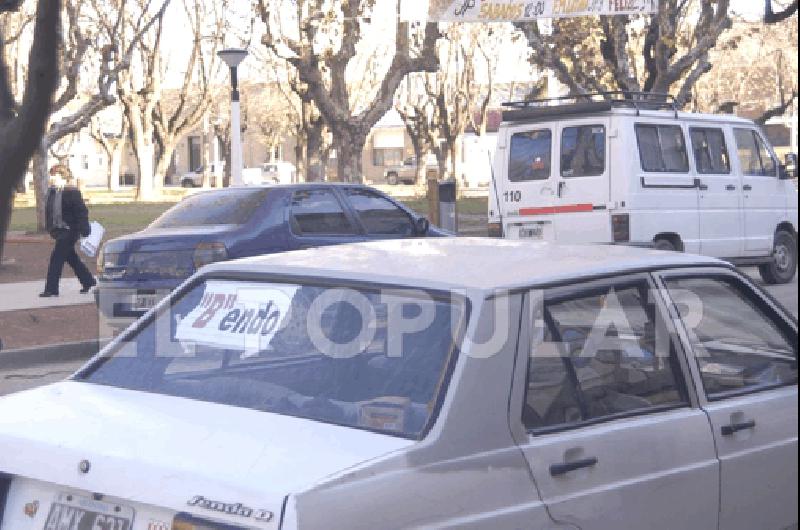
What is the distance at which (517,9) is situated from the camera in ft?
67.6

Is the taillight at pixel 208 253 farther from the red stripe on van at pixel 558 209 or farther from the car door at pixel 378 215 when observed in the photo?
the red stripe on van at pixel 558 209

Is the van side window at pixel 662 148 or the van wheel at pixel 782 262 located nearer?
the van side window at pixel 662 148

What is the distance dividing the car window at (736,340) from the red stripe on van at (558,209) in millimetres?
10046

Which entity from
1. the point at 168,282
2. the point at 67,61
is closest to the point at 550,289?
the point at 168,282

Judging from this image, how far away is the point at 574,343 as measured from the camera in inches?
177

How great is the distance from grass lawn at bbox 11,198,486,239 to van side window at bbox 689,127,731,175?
51.2ft

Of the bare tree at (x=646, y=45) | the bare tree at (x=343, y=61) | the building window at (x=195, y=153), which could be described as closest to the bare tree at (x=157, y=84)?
the bare tree at (x=343, y=61)

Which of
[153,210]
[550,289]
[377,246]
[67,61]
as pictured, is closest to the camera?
[550,289]

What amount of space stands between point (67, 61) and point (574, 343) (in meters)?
23.5

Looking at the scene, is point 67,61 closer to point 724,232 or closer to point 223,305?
point 724,232

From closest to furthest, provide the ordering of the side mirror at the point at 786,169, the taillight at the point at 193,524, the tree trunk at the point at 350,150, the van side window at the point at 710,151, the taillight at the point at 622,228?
the taillight at the point at 193,524, the taillight at the point at 622,228, the van side window at the point at 710,151, the side mirror at the point at 786,169, the tree trunk at the point at 350,150

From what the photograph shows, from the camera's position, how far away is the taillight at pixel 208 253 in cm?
1199

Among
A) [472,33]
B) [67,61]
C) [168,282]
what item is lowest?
[168,282]

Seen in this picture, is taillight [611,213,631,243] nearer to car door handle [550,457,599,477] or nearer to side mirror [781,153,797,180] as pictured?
side mirror [781,153,797,180]
